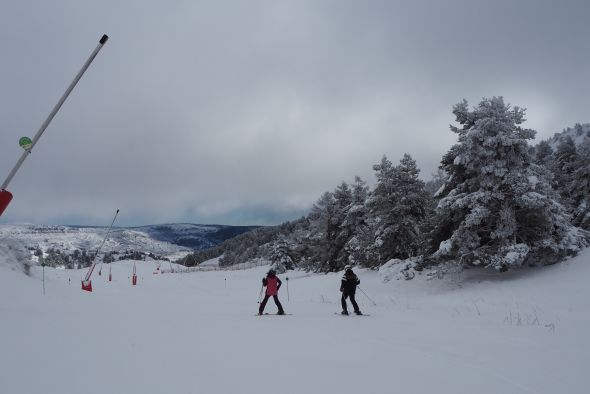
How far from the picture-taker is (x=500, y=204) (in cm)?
1928

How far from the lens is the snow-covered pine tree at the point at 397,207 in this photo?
26.6 metres

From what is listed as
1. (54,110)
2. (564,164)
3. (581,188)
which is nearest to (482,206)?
(54,110)

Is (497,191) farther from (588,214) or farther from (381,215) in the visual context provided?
(588,214)

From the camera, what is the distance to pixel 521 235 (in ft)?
62.7

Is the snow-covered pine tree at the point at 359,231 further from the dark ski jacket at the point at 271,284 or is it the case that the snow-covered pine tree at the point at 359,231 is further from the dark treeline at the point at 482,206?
the dark ski jacket at the point at 271,284

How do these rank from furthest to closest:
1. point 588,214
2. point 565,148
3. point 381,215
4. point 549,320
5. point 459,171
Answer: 1. point 565,148
2. point 588,214
3. point 381,215
4. point 459,171
5. point 549,320

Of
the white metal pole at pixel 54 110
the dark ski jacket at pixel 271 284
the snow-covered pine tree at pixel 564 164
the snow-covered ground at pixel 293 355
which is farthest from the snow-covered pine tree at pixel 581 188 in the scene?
the white metal pole at pixel 54 110

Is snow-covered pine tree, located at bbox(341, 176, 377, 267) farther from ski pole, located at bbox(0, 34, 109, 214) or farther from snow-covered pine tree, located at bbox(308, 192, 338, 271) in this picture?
ski pole, located at bbox(0, 34, 109, 214)

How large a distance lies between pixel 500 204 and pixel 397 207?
751cm

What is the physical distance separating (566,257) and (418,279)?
7.17 m

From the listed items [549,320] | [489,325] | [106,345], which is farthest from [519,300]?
[106,345]

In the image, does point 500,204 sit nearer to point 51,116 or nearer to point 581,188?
point 51,116

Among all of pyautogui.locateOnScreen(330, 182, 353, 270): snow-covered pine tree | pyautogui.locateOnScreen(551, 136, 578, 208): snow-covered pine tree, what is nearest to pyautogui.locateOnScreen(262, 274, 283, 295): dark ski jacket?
pyautogui.locateOnScreen(330, 182, 353, 270): snow-covered pine tree

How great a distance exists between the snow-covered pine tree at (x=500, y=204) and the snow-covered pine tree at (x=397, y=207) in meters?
5.78
